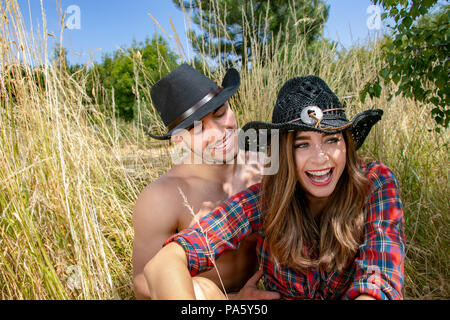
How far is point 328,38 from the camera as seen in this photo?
3303 millimetres

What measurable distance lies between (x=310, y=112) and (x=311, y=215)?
48 cm

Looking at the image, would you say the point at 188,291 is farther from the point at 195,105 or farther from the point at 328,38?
the point at 328,38

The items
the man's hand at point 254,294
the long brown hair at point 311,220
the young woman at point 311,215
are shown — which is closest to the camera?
the young woman at point 311,215

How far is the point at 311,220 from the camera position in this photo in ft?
5.04

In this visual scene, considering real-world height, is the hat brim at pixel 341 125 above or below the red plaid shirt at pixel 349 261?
above

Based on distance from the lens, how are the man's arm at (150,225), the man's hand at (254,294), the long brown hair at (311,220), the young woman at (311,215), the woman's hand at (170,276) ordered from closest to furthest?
the woman's hand at (170,276), the young woman at (311,215), the long brown hair at (311,220), the man's hand at (254,294), the man's arm at (150,225)

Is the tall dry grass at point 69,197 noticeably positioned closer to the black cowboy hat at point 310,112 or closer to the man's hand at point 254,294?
the man's hand at point 254,294

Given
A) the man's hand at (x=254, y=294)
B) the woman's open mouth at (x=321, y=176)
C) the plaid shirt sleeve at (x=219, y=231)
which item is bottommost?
the man's hand at (x=254, y=294)

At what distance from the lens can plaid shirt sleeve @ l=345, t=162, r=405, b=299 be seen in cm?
118

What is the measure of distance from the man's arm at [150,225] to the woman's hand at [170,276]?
0.38m

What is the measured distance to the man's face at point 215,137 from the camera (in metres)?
1.78

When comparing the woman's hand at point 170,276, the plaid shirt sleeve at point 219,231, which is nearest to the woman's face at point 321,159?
the plaid shirt sleeve at point 219,231

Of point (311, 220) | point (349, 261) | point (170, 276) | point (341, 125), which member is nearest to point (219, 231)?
point (170, 276)

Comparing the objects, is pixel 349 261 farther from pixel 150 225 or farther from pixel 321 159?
pixel 150 225
